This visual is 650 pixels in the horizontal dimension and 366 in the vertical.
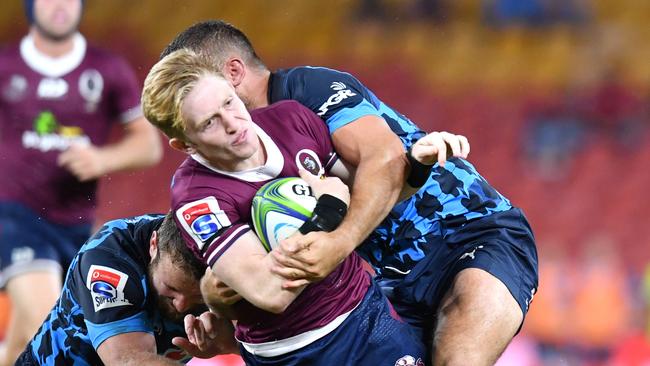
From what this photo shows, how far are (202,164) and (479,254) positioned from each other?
3.86 feet

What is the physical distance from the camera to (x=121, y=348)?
400cm

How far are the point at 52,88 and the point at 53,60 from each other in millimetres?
211

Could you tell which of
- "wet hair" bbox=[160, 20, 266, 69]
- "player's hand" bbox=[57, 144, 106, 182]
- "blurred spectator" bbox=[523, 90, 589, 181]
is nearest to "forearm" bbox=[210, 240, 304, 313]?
"wet hair" bbox=[160, 20, 266, 69]

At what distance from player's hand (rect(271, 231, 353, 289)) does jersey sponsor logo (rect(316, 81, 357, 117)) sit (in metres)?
0.61

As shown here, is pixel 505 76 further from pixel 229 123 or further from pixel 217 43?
pixel 229 123

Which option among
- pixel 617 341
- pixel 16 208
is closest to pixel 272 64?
pixel 617 341

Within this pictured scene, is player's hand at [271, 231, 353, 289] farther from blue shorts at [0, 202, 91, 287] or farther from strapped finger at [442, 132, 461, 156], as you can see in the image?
blue shorts at [0, 202, 91, 287]

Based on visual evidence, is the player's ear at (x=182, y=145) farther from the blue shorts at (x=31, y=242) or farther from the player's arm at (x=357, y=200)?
the blue shorts at (x=31, y=242)

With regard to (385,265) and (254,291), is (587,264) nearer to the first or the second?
(385,265)

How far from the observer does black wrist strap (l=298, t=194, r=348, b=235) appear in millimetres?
3531

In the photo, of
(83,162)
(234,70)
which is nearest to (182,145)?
(234,70)

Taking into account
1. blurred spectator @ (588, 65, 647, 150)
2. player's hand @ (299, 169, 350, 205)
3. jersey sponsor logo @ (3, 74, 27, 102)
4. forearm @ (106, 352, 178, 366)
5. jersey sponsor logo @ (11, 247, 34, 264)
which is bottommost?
blurred spectator @ (588, 65, 647, 150)

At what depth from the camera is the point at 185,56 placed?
360 cm

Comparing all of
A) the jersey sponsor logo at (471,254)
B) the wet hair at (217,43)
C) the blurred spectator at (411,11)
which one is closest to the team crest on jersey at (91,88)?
the wet hair at (217,43)
